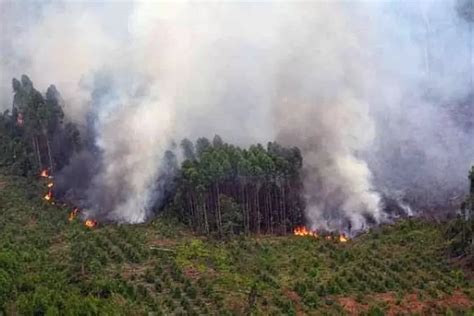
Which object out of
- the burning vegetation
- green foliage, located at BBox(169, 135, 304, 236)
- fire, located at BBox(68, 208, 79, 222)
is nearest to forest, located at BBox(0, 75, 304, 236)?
green foliage, located at BBox(169, 135, 304, 236)

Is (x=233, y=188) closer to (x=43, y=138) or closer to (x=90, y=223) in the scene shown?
(x=90, y=223)

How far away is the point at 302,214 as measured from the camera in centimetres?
8206

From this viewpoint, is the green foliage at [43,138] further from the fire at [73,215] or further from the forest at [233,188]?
the forest at [233,188]

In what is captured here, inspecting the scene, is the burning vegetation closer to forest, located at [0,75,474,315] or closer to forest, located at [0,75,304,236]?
forest, located at [0,75,474,315]

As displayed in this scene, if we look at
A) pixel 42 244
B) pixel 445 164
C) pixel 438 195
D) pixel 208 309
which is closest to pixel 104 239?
pixel 42 244

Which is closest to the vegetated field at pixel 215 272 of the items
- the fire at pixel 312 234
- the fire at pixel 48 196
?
the fire at pixel 312 234

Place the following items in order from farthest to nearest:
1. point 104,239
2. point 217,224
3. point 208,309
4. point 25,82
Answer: point 25,82, point 217,224, point 104,239, point 208,309

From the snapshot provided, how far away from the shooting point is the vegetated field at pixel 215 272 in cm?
5362

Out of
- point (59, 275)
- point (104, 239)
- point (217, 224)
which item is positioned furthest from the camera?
point (217, 224)

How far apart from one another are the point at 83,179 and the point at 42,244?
19.3 meters

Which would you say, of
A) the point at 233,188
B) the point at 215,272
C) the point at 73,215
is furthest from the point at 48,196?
the point at 215,272

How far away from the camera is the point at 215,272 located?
203ft

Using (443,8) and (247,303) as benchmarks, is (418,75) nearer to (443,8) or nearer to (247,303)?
(443,8)

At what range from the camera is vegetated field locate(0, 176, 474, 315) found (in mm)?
53625
